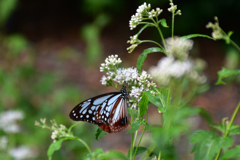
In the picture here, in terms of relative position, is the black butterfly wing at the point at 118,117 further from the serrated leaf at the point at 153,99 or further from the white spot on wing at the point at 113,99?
the serrated leaf at the point at 153,99

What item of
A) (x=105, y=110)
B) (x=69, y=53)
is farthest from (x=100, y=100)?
(x=69, y=53)

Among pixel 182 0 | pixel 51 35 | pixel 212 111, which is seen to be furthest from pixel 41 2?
pixel 212 111

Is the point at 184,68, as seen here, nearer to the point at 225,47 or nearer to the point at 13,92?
the point at 13,92

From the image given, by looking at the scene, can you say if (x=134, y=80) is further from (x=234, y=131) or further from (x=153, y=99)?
(x=234, y=131)

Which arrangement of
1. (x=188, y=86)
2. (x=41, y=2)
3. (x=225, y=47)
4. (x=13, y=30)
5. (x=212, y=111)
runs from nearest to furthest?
(x=188, y=86) < (x=212, y=111) < (x=225, y=47) < (x=13, y=30) < (x=41, y=2)

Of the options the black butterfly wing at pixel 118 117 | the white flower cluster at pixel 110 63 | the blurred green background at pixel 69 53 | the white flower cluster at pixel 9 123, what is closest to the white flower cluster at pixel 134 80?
the white flower cluster at pixel 110 63

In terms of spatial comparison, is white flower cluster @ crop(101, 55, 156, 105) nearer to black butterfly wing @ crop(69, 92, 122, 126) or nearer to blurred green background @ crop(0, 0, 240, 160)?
black butterfly wing @ crop(69, 92, 122, 126)

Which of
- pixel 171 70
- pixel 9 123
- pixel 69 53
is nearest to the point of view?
pixel 171 70
